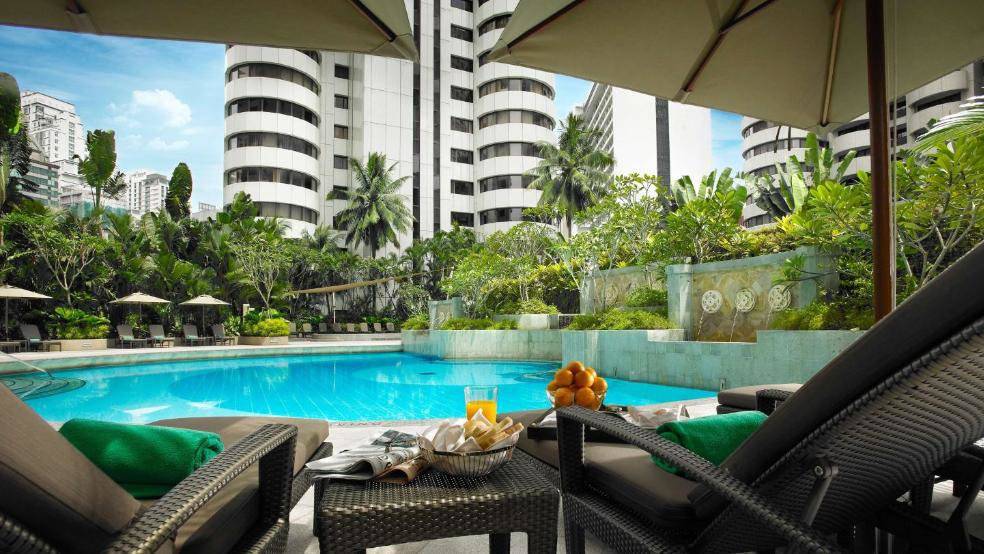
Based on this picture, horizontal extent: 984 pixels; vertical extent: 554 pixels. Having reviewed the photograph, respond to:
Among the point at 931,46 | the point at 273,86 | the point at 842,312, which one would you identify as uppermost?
the point at 273,86

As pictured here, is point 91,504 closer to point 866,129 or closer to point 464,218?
point 464,218

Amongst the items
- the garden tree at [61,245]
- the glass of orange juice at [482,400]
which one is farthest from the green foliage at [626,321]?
the garden tree at [61,245]

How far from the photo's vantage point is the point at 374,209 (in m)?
29.2

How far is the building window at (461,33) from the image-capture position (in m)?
36.0

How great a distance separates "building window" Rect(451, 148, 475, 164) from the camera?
35531mm

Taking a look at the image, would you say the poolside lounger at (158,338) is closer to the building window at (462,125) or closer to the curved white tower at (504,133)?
the curved white tower at (504,133)

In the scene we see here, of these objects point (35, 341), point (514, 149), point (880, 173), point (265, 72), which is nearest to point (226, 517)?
point (880, 173)

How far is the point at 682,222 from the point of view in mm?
10820

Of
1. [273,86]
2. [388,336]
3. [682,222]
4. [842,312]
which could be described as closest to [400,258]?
[388,336]

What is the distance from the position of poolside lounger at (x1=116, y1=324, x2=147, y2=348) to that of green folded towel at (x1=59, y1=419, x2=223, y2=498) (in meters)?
18.8

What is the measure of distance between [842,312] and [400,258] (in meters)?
26.6

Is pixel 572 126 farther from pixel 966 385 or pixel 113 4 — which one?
pixel 966 385

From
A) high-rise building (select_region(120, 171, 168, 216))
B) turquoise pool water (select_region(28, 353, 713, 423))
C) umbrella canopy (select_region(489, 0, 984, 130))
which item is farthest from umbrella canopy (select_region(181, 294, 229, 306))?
high-rise building (select_region(120, 171, 168, 216))

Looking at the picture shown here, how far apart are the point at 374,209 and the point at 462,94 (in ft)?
39.0
